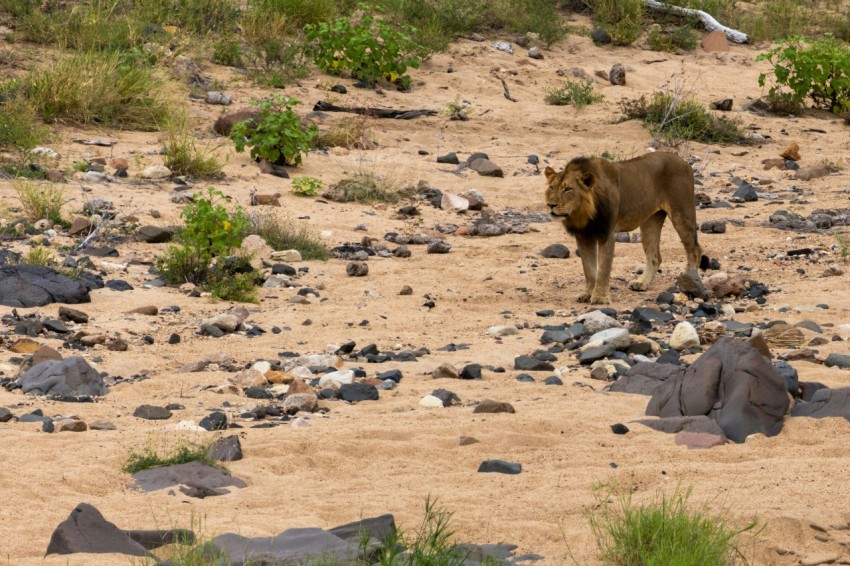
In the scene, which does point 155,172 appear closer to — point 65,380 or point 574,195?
point 574,195

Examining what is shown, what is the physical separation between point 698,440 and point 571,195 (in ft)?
14.2

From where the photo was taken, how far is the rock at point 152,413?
6875 mm

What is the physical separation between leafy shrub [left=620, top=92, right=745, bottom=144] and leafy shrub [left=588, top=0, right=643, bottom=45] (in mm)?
3236

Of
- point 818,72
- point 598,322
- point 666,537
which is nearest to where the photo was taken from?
point 666,537

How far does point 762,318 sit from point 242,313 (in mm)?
3938

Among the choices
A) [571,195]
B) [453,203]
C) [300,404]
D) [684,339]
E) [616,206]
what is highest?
[571,195]

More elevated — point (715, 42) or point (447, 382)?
point (447, 382)

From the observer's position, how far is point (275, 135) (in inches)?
529

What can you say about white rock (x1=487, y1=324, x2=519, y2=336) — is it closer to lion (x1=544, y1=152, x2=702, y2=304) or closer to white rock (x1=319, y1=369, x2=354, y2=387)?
lion (x1=544, y1=152, x2=702, y2=304)

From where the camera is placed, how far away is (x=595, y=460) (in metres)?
5.99

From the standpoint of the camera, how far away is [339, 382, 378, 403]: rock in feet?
24.2

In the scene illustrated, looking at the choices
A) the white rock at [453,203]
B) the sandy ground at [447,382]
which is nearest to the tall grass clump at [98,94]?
the sandy ground at [447,382]

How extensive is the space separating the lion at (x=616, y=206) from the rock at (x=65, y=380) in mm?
4358

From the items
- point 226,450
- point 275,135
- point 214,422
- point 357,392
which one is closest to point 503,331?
point 357,392
